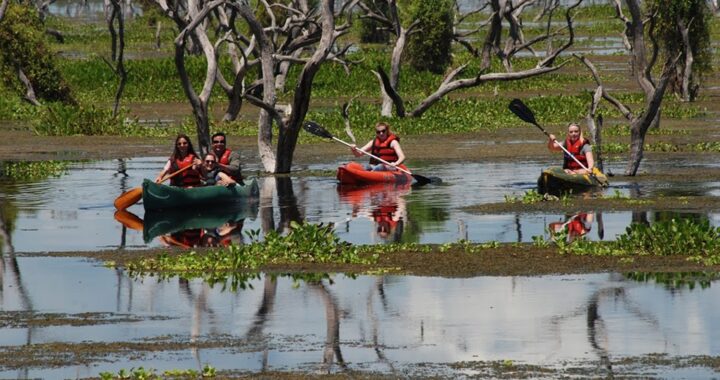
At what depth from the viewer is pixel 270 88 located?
2878cm

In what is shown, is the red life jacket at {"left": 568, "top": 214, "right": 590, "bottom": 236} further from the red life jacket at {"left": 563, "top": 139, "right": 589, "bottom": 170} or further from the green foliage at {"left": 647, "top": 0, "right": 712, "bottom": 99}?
the green foliage at {"left": 647, "top": 0, "right": 712, "bottom": 99}

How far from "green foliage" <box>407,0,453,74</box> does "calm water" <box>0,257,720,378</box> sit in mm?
37619

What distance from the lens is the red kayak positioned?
2708 centimetres

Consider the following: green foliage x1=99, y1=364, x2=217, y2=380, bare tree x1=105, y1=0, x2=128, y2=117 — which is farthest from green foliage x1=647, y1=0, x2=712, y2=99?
green foliage x1=99, y1=364, x2=217, y2=380

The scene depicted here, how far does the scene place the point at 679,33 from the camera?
42.0 m

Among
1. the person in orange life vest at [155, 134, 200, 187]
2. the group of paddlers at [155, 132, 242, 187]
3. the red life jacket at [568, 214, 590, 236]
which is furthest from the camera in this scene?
the group of paddlers at [155, 132, 242, 187]

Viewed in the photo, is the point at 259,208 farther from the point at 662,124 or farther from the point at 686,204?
the point at 662,124

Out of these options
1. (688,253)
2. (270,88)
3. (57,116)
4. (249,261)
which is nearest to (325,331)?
(249,261)

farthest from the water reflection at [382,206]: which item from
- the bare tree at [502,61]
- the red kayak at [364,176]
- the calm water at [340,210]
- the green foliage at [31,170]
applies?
the bare tree at [502,61]

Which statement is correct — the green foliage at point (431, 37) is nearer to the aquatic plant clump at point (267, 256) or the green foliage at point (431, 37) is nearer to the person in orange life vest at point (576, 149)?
the person in orange life vest at point (576, 149)

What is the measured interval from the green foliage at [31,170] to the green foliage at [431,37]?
907 inches

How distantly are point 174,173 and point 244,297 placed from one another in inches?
351

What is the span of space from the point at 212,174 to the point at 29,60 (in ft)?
74.1

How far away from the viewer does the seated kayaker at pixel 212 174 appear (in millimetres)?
23953
